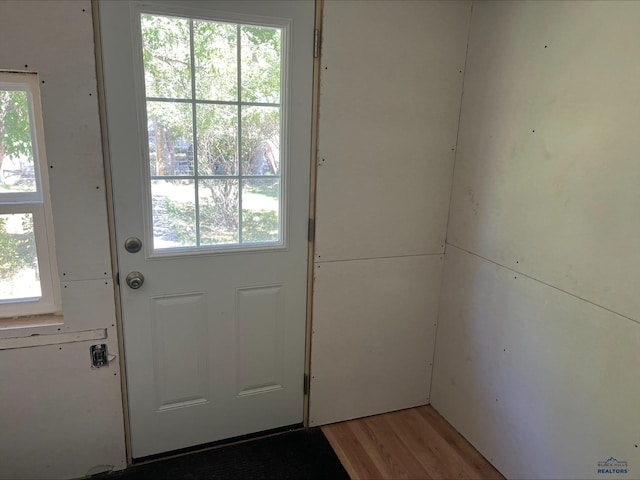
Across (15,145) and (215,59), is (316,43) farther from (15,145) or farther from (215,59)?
(15,145)

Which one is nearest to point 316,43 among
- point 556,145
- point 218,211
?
point 218,211

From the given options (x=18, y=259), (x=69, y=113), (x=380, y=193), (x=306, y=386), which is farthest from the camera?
(x=306, y=386)

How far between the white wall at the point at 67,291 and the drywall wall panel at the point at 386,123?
93cm

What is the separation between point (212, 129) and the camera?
1.74m

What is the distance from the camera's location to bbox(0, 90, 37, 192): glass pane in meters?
1.55

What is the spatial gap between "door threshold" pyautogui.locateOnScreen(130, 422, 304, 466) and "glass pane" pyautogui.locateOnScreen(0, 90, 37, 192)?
1.29 metres

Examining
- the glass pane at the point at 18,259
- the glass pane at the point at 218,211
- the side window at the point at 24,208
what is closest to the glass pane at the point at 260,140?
the glass pane at the point at 218,211

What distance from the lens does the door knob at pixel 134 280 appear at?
1.75 metres

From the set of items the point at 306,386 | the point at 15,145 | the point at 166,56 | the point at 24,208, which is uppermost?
the point at 166,56

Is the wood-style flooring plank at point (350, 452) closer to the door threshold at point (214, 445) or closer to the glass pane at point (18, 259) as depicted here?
the door threshold at point (214, 445)

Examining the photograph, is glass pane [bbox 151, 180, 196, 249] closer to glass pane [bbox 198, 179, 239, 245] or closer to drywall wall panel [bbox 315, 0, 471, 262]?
glass pane [bbox 198, 179, 239, 245]

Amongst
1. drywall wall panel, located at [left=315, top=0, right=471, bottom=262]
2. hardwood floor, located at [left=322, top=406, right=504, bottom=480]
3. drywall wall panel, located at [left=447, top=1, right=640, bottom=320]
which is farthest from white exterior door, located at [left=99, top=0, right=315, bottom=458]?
drywall wall panel, located at [left=447, top=1, right=640, bottom=320]

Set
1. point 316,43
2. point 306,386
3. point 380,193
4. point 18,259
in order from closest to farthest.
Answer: point 18,259, point 316,43, point 380,193, point 306,386

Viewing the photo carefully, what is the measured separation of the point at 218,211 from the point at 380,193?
30.5 inches
